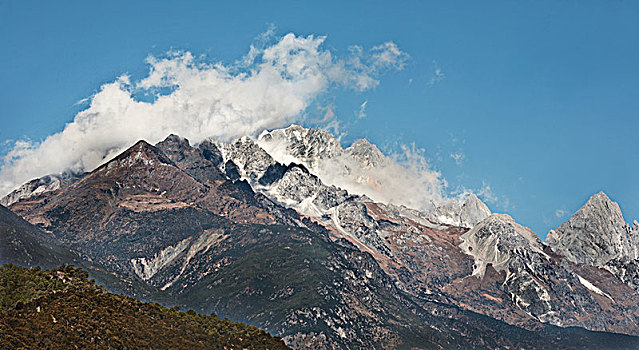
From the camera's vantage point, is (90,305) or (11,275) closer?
(90,305)

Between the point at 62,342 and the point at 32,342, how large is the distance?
767 cm

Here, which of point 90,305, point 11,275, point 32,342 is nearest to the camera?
point 32,342

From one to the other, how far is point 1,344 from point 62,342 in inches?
633

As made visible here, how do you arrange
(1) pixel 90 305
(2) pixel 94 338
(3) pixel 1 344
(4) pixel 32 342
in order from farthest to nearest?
(1) pixel 90 305, (2) pixel 94 338, (4) pixel 32 342, (3) pixel 1 344

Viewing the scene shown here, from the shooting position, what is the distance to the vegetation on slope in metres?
136

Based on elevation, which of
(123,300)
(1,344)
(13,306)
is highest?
(123,300)

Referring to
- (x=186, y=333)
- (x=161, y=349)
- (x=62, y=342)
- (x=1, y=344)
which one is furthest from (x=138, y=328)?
(x=1, y=344)

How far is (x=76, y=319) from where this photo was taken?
488 ft

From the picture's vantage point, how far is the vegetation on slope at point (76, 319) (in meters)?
136

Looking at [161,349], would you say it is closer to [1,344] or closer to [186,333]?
[186,333]

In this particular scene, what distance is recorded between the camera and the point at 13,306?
152 m

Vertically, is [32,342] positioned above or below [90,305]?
below

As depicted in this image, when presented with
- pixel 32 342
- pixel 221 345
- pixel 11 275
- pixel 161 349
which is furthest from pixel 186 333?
pixel 32 342

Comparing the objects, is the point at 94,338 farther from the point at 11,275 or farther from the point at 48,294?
the point at 11,275
